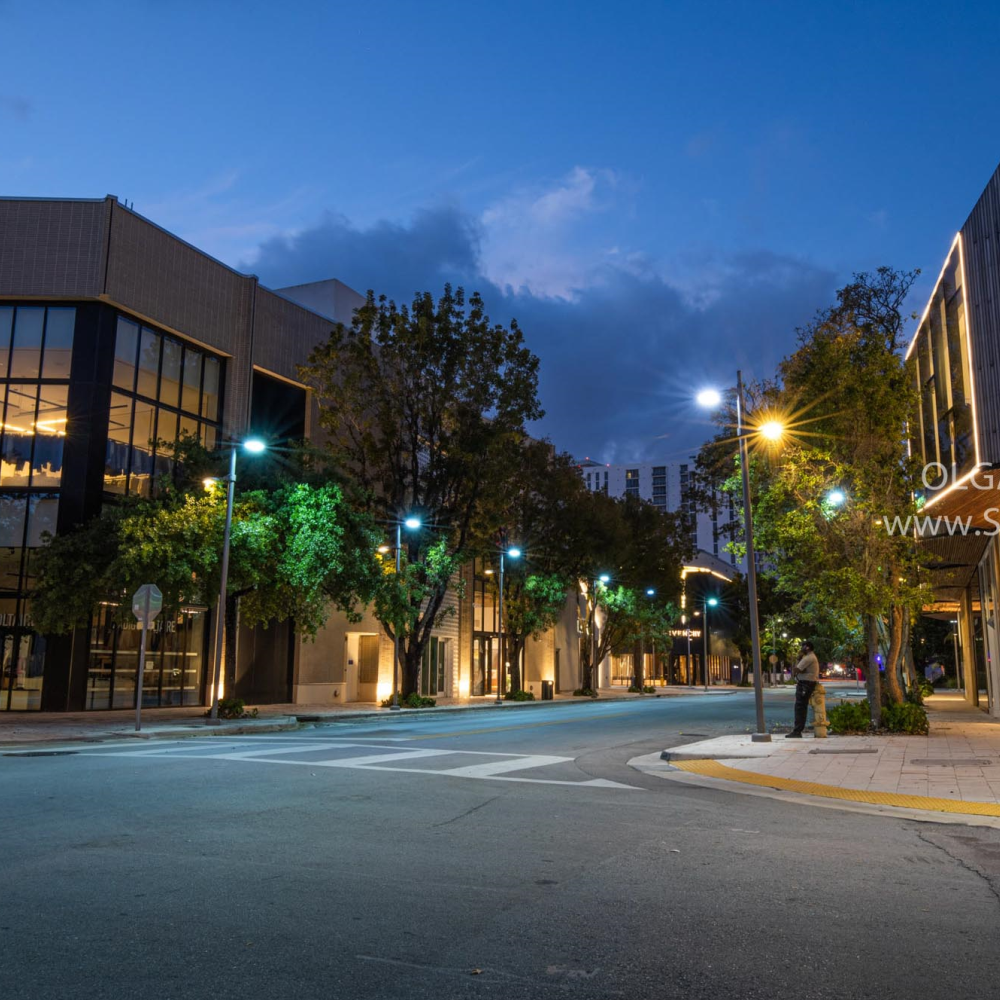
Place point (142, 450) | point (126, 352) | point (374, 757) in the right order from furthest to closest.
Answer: point (142, 450)
point (126, 352)
point (374, 757)

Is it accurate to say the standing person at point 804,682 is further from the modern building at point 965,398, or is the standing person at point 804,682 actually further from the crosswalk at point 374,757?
the crosswalk at point 374,757

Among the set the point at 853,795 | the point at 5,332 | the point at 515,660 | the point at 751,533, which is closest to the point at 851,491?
the point at 751,533

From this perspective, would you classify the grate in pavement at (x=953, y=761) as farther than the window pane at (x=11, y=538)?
No

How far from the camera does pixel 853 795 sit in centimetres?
1096

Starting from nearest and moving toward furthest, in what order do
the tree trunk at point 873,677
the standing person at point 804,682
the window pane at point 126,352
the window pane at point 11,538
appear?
the standing person at point 804,682 → the tree trunk at point 873,677 → the window pane at point 11,538 → the window pane at point 126,352

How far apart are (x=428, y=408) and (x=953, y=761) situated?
22.6 meters

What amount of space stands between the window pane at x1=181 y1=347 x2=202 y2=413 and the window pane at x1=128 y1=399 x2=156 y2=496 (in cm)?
167

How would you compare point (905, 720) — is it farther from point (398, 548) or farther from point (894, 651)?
point (398, 548)

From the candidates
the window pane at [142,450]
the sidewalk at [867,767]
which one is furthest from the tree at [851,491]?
the window pane at [142,450]

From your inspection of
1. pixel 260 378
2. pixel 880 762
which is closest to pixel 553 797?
pixel 880 762

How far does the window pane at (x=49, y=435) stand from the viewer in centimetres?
2806

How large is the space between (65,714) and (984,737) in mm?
22838

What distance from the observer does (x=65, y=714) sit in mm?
26047

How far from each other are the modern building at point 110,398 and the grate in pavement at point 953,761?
17.6 metres
